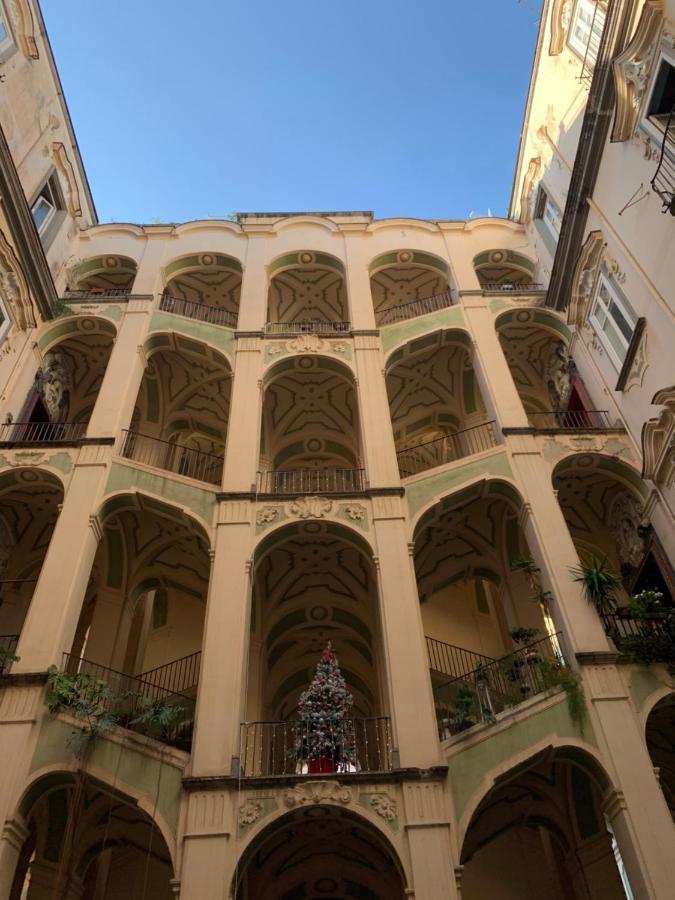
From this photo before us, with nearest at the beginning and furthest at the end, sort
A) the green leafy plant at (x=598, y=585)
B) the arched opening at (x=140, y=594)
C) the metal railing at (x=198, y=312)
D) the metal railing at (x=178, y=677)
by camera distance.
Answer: the green leafy plant at (x=598, y=585) → the arched opening at (x=140, y=594) → the metal railing at (x=178, y=677) → the metal railing at (x=198, y=312)

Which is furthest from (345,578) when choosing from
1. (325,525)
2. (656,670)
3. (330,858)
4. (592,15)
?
(592,15)

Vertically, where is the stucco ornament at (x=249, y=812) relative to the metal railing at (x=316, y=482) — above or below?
below

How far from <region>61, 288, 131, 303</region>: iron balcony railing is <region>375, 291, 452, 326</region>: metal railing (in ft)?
22.8

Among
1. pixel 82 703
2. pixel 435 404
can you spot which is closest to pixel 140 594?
pixel 82 703

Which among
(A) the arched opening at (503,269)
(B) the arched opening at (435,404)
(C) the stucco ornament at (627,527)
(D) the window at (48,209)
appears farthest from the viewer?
(A) the arched opening at (503,269)

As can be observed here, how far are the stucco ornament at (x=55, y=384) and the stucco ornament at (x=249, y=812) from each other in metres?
10.6

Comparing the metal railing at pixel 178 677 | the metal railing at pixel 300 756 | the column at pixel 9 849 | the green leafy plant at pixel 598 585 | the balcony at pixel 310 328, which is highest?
the balcony at pixel 310 328

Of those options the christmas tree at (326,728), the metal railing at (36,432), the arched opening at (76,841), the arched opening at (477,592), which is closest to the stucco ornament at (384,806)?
the christmas tree at (326,728)

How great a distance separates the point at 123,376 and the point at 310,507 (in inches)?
221

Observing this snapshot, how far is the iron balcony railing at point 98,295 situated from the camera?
58.3 ft

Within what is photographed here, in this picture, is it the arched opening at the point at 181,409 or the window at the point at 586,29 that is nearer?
the window at the point at 586,29

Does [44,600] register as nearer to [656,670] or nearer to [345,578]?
[345,578]

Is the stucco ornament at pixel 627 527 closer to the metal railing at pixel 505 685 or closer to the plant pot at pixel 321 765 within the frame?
the metal railing at pixel 505 685

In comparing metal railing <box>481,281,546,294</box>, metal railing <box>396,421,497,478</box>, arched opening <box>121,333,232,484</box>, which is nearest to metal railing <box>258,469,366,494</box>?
arched opening <box>121,333,232,484</box>
